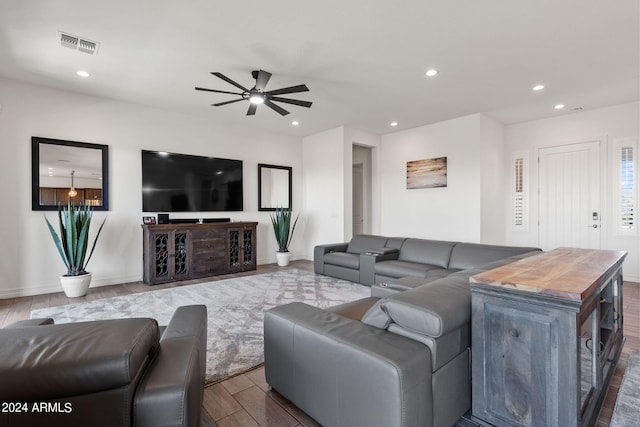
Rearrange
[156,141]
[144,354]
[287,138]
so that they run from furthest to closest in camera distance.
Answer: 1. [287,138]
2. [156,141]
3. [144,354]

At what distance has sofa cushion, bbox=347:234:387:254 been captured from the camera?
494cm

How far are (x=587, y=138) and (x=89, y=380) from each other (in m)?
6.78

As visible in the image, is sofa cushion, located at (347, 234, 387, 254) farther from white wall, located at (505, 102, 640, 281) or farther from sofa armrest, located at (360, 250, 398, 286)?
white wall, located at (505, 102, 640, 281)

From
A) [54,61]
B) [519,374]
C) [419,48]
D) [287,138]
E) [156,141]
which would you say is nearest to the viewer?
[519,374]

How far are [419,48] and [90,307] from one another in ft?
15.2

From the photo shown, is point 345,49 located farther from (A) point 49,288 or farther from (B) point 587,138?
(A) point 49,288

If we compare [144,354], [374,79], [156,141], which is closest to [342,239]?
[374,79]

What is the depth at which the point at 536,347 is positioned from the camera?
1.31 meters

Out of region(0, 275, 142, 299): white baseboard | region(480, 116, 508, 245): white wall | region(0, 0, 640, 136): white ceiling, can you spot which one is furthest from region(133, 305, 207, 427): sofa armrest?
region(480, 116, 508, 245): white wall

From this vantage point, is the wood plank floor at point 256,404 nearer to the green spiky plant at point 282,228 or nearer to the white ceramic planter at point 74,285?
the white ceramic planter at point 74,285

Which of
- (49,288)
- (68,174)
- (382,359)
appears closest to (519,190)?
(382,359)

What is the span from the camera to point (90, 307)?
3582mm

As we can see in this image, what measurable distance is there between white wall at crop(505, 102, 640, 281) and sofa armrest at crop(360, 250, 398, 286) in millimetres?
3087

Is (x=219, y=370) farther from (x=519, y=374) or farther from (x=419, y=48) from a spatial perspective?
(x=419, y=48)
